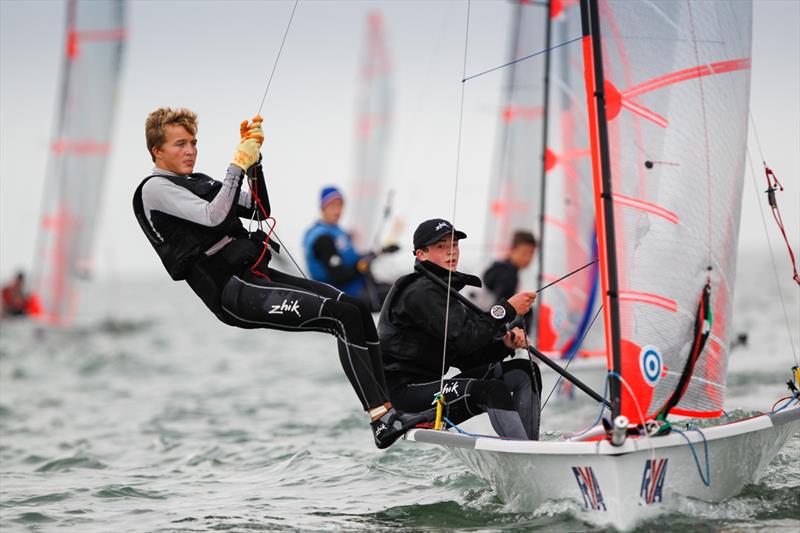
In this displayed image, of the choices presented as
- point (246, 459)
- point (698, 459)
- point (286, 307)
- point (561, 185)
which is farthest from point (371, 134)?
point (698, 459)

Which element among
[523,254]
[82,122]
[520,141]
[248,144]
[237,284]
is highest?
[82,122]

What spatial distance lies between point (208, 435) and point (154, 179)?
4.44 metres

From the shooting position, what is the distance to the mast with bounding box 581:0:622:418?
180 inches

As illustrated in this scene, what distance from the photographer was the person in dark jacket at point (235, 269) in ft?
15.8

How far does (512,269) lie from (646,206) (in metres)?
5.15

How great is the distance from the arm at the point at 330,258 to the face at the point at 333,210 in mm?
184

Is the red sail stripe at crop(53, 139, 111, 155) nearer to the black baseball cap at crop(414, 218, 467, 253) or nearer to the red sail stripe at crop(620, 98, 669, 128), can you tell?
the black baseball cap at crop(414, 218, 467, 253)

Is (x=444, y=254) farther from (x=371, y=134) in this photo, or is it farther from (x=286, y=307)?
(x=371, y=134)

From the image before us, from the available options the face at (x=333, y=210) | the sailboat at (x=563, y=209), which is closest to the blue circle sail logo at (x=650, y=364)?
the sailboat at (x=563, y=209)

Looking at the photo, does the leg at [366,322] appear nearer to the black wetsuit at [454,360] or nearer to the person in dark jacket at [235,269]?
the person in dark jacket at [235,269]

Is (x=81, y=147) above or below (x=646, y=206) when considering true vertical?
above

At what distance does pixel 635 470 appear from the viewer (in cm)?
433

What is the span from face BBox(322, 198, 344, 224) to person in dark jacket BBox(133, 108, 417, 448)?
4.39m

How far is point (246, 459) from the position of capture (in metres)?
7.40
